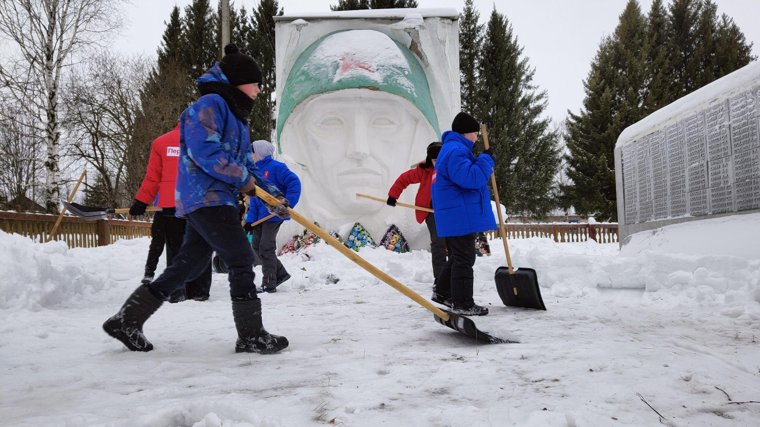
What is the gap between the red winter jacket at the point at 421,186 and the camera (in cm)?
541

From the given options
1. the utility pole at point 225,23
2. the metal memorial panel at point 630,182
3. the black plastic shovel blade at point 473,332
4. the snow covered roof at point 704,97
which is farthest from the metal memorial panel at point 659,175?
the utility pole at point 225,23

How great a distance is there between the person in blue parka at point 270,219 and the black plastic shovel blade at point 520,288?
2278mm

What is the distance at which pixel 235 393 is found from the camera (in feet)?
6.27

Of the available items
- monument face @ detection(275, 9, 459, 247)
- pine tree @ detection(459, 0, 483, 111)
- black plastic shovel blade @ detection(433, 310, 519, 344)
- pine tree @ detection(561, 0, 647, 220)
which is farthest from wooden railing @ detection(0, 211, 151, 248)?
pine tree @ detection(561, 0, 647, 220)

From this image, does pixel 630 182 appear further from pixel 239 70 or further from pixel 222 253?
pixel 222 253

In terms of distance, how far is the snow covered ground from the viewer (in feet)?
5.46

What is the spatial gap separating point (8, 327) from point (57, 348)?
26.0 inches

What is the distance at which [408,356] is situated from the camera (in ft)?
8.02

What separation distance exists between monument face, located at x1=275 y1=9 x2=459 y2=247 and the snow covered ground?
341 centimetres

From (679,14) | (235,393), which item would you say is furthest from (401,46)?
(679,14)

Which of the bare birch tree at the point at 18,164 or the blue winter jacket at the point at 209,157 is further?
the bare birch tree at the point at 18,164

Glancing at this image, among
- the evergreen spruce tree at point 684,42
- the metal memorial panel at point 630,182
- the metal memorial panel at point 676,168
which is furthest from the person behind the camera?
the evergreen spruce tree at point 684,42

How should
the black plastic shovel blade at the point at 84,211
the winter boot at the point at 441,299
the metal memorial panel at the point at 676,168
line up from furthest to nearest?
the black plastic shovel blade at the point at 84,211
the metal memorial panel at the point at 676,168
the winter boot at the point at 441,299

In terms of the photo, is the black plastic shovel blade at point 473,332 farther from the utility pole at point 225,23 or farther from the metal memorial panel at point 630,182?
the utility pole at point 225,23
